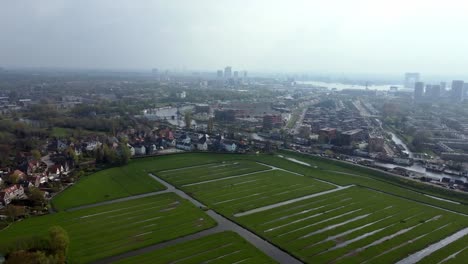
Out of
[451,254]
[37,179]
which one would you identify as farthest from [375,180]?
[37,179]

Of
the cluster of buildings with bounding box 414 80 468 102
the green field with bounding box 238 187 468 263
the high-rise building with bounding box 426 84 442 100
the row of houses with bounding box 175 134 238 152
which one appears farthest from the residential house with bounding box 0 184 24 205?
the high-rise building with bounding box 426 84 442 100

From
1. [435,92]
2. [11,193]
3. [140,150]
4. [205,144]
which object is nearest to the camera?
[11,193]

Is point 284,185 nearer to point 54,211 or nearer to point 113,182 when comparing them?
point 113,182

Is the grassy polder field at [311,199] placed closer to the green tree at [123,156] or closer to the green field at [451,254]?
the green field at [451,254]

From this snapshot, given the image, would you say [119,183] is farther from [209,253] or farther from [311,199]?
[311,199]

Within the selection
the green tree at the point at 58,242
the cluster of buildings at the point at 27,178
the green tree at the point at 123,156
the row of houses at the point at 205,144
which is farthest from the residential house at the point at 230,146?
the green tree at the point at 58,242

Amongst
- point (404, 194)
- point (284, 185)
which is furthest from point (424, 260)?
point (284, 185)
